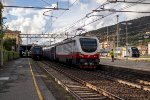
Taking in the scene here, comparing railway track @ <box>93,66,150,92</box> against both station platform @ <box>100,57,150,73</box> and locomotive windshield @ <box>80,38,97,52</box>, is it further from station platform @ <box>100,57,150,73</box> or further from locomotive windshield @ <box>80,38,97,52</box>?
locomotive windshield @ <box>80,38,97,52</box>

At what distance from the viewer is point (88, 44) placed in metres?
38.3

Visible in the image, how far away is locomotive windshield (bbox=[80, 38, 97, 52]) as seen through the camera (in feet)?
125

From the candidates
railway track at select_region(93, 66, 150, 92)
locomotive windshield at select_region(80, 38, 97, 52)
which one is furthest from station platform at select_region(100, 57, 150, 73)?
locomotive windshield at select_region(80, 38, 97, 52)

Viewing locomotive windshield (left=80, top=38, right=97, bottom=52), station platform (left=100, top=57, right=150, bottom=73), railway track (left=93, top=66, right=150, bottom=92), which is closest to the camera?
railway track (left=93, top=66, right=150, bottom=92)

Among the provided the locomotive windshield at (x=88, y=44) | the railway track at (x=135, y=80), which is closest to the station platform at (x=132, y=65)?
the railway track at (x=135, y=80)

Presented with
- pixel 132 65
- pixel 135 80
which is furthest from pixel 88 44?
pixel 135 80

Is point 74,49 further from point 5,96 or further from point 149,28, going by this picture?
point 149,28

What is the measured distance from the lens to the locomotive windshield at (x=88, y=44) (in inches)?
1495

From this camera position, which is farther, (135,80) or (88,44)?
(88,44)

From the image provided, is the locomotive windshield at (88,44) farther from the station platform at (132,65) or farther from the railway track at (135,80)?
the railway track at (135,80)

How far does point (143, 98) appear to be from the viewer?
15.8 meters

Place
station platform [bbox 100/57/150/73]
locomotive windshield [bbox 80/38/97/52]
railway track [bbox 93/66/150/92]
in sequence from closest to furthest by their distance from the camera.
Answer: railway track [bbox 93/66/150/92] < station platform [bbox 100/57/150/73] < locomotive windshield [bbox 80/38/97/52]

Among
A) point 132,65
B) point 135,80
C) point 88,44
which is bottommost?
point 135,80

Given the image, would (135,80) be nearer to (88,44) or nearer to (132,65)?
(88,44)
